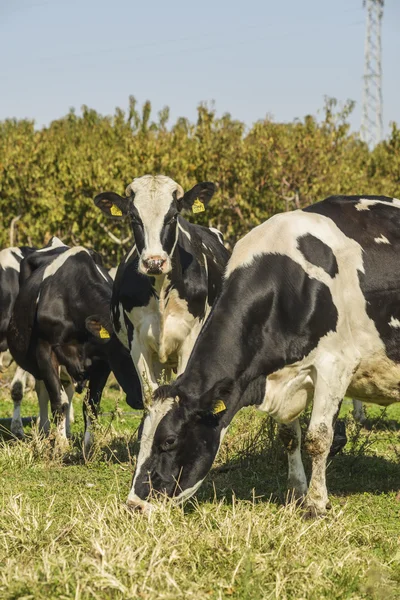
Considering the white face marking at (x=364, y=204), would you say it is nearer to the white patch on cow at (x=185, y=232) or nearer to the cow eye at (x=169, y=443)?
the white patch on cow at (x=185, y=232)

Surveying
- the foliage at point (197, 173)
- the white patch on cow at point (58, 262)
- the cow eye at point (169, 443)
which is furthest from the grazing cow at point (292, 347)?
the foliage at point (197, 173)

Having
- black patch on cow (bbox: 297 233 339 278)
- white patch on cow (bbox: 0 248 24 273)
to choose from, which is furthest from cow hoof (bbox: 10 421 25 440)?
black patch on cow (bbox: 297 233 339 278)

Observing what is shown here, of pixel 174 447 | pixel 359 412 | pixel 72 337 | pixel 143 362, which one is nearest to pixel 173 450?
pixel 174 447

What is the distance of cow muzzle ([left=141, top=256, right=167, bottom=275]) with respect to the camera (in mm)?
7809

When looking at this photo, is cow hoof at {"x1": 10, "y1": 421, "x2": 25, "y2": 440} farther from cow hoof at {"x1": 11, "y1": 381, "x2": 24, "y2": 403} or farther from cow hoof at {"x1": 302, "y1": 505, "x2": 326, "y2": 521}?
cow hoof at {"x1": 302, "y1": 505, "x2": 326, "y2": 521}

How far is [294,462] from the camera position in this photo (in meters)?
7.23

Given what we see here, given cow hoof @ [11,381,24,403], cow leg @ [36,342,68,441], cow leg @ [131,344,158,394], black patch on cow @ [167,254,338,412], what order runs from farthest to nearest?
cow hoof @ [11,381,24,403]
cow leg @ [36,342,68,441]
cow leg @ [131,344,158,394]
black patch on cow @ [167,254,338,412]

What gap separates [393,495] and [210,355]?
2.21 metres

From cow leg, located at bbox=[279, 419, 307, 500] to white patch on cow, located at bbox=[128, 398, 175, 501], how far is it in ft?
4.86

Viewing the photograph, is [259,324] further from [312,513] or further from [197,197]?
[197,197]

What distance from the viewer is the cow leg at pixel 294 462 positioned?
7242 mm

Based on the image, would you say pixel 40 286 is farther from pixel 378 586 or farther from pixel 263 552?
pixel 378 586

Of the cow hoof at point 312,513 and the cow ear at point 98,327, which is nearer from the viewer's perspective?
the cow hoof at point 312,513

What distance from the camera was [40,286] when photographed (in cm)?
1063
